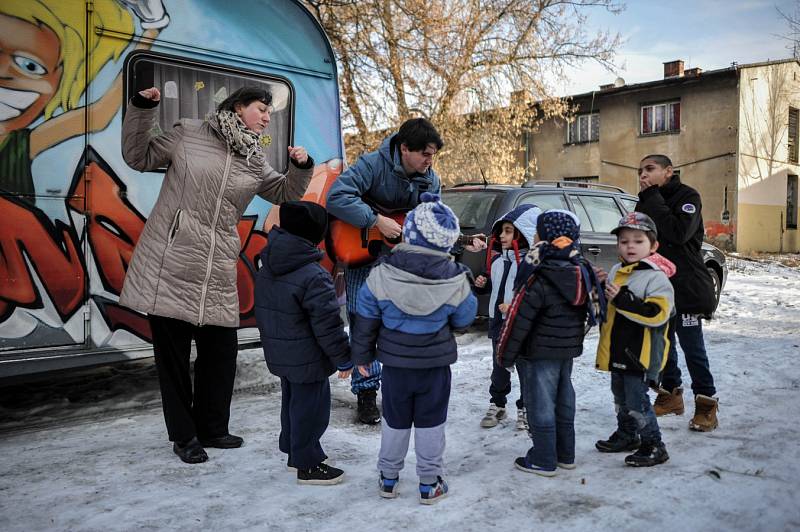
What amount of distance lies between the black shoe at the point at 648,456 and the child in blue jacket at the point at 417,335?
3.69 ft

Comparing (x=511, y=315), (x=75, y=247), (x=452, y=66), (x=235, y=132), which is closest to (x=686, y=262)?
(x=511, y=315)

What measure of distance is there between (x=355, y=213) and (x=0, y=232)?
198cm

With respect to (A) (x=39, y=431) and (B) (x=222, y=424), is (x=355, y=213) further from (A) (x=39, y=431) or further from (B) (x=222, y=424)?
(A) (x=39, y=431)

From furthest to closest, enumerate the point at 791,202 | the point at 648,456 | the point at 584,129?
the point at 791,202 → the point at 584,129 → the point at 648,456

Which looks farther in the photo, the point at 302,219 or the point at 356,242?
the point at 356,242

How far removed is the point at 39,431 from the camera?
4.01 m

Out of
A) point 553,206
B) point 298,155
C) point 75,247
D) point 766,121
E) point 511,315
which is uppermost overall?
point 766,121

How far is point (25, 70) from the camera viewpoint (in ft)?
12.4

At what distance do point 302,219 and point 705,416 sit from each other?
9.20 ft

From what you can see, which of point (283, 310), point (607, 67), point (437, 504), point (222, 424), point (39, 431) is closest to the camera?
point (437, 504)

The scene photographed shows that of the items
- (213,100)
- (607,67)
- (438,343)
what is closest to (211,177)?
(213,100)

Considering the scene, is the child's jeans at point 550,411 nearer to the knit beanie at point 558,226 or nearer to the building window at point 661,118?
the knit beanie at point 558,226

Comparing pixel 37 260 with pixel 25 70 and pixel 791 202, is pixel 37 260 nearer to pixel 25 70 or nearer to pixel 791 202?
pixel 25 70

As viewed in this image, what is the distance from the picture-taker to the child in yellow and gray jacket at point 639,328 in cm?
346
